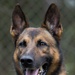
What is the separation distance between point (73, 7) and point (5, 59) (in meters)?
1.60

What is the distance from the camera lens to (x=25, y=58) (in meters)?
10.5

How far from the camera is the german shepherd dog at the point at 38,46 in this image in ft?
35.0

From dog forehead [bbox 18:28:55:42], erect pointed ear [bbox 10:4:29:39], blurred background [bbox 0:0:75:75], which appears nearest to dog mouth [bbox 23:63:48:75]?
dog forehead [bbox 18:28:55:42]

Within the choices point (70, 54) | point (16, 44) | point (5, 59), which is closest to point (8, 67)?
point (5, 59)

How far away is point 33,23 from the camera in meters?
13.7

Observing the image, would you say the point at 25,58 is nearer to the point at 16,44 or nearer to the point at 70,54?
the point at 16,44

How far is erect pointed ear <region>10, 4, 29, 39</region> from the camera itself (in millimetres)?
11320

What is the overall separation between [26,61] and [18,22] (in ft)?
3.39

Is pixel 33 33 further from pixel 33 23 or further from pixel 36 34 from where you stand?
pixel 33 23

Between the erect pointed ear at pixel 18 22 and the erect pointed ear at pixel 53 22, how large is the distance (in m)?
0.32

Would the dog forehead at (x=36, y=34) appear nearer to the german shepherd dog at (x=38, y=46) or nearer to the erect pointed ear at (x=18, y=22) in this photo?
the german shepherd dog at (x=38, y=46)

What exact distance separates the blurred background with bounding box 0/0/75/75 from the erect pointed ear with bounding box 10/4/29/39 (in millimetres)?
2085

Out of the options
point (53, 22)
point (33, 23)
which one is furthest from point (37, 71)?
point (33, 23)

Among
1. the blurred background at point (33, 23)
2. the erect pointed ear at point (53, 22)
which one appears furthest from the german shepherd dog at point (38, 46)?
the blurred background at point (33, 23)
